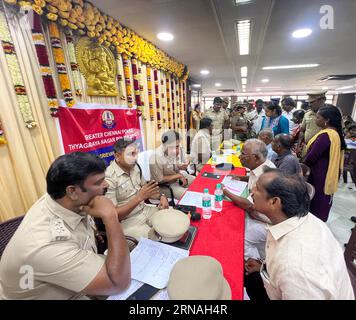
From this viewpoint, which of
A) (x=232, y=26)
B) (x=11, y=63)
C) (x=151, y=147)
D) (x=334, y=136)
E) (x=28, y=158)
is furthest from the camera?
(x=151, y=147)

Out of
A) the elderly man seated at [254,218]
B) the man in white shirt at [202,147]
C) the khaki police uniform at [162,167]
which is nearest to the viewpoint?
the elderly man seated at [254,218]

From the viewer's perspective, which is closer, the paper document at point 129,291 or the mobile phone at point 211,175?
the paper document at point 129,291

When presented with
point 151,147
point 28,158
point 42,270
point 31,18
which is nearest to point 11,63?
point 31,18

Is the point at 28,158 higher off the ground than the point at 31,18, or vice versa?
the point at 31,18

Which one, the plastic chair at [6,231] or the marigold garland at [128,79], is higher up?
the marigold garland at [128,79]

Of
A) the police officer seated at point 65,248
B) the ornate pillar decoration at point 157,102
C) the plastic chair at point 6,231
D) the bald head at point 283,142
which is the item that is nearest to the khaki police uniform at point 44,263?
the police officer seated at point 65,248

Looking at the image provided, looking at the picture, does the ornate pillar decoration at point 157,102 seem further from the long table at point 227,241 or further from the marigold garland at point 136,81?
the long table at point 227,241

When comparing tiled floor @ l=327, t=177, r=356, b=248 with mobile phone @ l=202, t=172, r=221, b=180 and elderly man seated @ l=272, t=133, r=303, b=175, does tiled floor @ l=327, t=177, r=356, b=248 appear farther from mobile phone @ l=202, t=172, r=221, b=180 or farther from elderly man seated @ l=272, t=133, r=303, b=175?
mobile phone @ l=202, t=172, r=221, b=180

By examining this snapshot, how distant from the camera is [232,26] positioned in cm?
230

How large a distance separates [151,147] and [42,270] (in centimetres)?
290

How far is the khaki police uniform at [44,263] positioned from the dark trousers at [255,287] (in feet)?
3.29

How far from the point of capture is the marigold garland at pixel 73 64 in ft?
6.13
